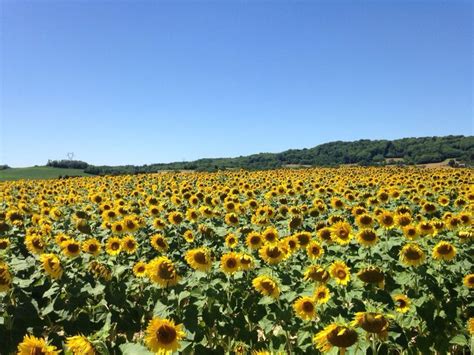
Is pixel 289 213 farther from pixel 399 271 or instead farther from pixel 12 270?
pixel 12 270

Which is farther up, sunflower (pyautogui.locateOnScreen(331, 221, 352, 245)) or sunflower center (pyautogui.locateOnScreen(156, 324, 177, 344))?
sunflower (pyautogui.locateOnScreen(331, 221, 352, 245))

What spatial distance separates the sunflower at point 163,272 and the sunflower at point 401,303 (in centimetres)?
275

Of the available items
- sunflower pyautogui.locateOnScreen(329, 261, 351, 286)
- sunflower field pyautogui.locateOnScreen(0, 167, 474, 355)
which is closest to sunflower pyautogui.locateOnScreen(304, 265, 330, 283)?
sunflower field pyautogui.locateOnScreen(0, 167, 474, 355)

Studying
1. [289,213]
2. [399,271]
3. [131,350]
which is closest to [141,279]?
[131,350]

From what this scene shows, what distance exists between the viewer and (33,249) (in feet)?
21.9

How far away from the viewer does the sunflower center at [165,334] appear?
3.50 meters

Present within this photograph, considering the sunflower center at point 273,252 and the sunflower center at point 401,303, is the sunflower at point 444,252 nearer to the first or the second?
the sunflower center at point 401,303

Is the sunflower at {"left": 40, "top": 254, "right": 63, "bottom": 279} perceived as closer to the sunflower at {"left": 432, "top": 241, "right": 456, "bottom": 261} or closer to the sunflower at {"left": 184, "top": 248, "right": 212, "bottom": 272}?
the sunflower at {"left": 184, "top": 248, "right": 212, "bottom": 272}

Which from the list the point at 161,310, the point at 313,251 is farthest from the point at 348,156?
the point at 161,310

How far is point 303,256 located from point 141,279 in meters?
2.80

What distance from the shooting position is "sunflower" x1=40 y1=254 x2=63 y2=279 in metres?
5.14

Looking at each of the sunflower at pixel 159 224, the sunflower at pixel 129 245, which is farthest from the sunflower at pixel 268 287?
the sunflower at pixel 159 224

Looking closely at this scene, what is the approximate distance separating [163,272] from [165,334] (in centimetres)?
134

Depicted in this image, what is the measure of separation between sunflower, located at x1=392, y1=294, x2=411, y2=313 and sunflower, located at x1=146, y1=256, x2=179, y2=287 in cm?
275
